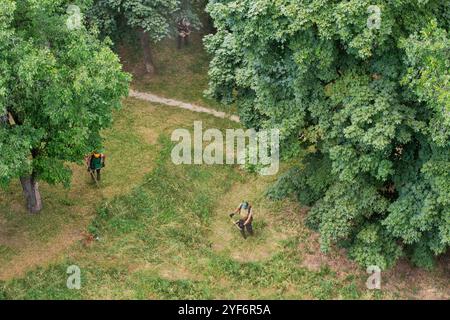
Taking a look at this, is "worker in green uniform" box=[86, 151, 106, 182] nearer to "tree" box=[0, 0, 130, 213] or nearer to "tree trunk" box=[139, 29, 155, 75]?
Answer: "tree" box=[0, 0, 130, 213]

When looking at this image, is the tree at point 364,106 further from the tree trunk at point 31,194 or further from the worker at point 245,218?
the tree trunk at point 31,194

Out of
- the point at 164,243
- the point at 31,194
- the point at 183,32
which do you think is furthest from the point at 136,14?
the point at 164,243

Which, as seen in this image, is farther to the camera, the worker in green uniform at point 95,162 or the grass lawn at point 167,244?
the worker in green uniform at point 95,162

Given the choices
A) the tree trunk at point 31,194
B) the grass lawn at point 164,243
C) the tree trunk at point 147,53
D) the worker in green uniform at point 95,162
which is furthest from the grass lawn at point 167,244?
the tree trunk at point 147,53

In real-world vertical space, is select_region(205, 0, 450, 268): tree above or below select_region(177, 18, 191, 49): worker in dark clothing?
below

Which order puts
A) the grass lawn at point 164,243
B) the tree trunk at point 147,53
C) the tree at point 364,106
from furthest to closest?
the tree trunk at point 147,53 < the grass lawn at point 164,243 < the tree at point 364,106

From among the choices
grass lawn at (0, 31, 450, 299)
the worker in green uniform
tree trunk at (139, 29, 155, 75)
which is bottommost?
grass lawn at (0, 31, 450, 299)

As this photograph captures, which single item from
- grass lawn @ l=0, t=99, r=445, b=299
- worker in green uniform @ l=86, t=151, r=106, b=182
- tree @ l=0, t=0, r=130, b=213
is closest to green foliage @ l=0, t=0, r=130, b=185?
tree @ l=0, t=0, r=130, b=213
